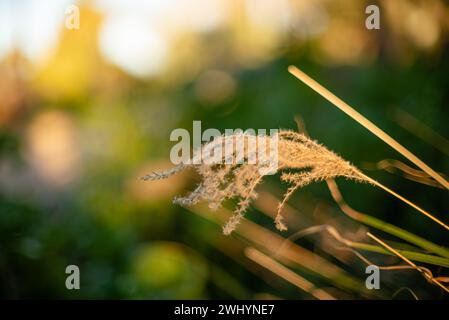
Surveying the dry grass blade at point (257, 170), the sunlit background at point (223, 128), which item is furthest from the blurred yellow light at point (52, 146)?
the dry grass blade at point (257, 170)

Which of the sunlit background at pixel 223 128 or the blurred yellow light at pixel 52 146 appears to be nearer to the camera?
the sunlit background at pixel 223 128

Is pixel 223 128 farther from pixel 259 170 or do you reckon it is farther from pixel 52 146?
pixel 52 146

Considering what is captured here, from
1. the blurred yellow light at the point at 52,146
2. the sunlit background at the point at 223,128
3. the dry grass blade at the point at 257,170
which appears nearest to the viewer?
the dry grass blade at the point at 257,170

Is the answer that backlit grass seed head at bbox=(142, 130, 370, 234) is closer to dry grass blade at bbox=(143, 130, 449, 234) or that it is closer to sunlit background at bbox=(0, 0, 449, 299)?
dry grass blade at bbox=(143, 130, 449, 234)

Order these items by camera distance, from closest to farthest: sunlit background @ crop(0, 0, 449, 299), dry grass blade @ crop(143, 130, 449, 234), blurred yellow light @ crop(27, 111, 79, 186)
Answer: dry grass blade @ crop(143, 130, 449, 234), sunlit background @ crop(0, 0, 449, 299), blurred yellow light @ crop(27, 111, 79, 186)

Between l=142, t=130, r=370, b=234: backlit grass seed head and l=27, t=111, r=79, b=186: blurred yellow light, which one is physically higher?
l=142, t=130, r=370, b=234: backlit grass seed head

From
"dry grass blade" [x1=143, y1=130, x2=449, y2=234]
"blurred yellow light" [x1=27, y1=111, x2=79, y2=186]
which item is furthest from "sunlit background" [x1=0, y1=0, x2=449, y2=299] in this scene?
"dry grass blade" [x1=143, y1=130, x2=449, y2=234]

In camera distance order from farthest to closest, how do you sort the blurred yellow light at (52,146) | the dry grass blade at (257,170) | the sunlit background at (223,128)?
the blurred yellow light at (52,146) → the sunlit background at (223,128) → the dry grass blade at (257,170)

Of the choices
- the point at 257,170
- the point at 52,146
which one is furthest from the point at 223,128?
the point at 52,146

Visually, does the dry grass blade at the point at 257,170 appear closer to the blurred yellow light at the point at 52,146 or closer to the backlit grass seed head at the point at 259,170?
the backlit grass seed head at the point at 259,170
